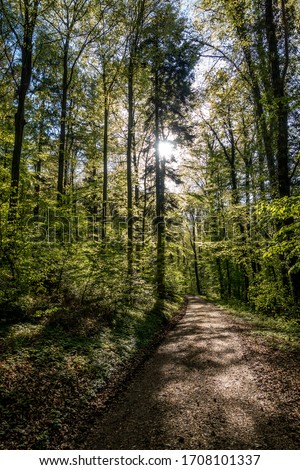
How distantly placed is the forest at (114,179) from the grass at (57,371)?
0.09ft

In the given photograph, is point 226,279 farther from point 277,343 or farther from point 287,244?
point 287,244

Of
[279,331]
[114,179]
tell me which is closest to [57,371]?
[279,331]

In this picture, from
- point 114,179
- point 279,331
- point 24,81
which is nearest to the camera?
point 279,331

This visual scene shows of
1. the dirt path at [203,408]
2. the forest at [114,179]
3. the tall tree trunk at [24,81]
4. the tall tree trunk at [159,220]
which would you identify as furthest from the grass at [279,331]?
the tall tree trunk at [24,81]

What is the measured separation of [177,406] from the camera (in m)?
4.83

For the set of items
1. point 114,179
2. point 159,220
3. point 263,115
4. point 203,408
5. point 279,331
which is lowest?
point 203,408

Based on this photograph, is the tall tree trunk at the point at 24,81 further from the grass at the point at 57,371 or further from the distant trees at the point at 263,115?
the distant trees at the point at 263,115


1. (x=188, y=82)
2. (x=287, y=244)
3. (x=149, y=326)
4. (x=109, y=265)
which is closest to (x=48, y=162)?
(x=188, y=82)

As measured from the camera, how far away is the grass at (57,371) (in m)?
4.05

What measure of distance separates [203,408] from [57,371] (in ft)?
9.48

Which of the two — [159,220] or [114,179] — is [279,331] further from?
[114,179]

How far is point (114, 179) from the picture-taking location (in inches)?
823
